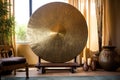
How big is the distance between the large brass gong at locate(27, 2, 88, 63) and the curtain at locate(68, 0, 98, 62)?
492mm

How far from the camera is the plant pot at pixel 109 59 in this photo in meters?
6.01

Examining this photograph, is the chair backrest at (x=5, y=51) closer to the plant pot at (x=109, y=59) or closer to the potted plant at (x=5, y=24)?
the potted plant at (x=5, y=24)

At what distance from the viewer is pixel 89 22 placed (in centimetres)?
654

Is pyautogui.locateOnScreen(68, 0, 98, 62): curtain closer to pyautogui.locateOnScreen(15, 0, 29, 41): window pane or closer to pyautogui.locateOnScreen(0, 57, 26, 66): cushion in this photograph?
pyautogui.locateOnScreen(15, 0, 29, 41): window pane

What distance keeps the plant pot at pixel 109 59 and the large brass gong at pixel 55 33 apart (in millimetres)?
593

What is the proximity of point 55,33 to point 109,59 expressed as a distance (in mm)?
1514

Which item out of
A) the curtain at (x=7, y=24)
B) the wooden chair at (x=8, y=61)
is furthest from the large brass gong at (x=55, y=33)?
the wooden chair at (x=8, y=61)

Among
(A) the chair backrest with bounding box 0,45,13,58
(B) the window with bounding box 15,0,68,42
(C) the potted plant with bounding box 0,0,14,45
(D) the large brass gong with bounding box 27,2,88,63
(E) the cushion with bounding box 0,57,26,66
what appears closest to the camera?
(E) the cushion with bounding box 0,57,26,66

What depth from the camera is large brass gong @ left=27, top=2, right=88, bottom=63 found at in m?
5.96

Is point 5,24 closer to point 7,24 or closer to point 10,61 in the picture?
point 7,24

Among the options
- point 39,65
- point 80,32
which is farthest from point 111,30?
point 39,65

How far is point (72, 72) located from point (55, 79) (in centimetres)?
91

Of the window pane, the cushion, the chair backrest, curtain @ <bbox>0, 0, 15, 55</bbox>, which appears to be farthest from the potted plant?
the cushion

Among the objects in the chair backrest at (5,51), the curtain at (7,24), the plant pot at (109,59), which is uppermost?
the curtain at (7,24)
